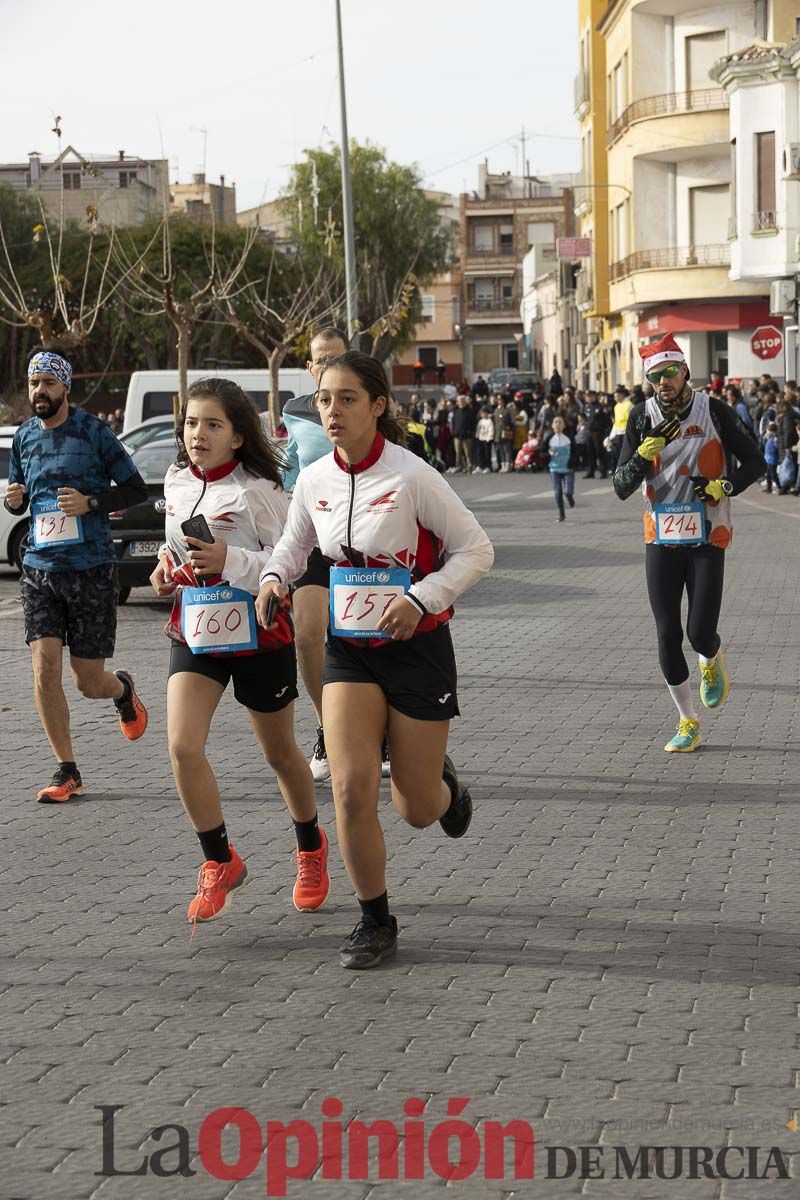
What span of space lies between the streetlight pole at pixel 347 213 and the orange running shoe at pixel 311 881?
29272mm

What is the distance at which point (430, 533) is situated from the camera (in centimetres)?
568

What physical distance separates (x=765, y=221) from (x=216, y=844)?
140 feet

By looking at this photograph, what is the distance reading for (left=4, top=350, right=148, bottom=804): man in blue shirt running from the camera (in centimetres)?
841

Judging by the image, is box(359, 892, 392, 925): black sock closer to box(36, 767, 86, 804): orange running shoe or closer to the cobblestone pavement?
the cobblestone pavement

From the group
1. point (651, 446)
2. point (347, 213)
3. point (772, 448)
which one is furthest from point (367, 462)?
point (347, 213)

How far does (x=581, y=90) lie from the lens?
215 feet

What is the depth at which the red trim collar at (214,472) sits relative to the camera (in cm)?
626

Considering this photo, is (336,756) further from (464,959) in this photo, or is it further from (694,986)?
(694,986)

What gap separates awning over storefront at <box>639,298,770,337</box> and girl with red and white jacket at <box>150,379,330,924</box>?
149ft

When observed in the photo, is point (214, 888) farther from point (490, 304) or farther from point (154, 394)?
point (490, 304)

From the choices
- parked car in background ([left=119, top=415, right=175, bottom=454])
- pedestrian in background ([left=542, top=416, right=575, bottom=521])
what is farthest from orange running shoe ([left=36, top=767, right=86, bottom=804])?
pedestrian in background ([left=542, top=416, right=575, bottom=521])

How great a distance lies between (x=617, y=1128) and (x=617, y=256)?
56294mm

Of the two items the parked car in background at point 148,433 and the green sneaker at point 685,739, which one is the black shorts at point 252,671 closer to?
the green sneaker at point 685,739

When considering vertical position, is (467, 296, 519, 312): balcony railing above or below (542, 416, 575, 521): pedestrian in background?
above
